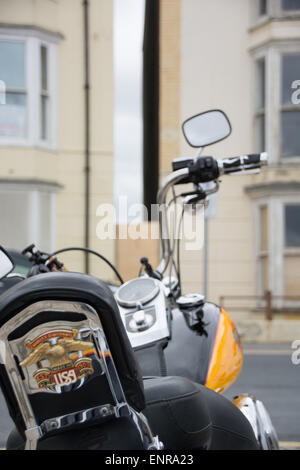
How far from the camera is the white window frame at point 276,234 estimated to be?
721 cm

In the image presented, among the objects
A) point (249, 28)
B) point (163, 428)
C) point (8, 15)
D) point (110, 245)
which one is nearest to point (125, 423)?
point (163, 428)

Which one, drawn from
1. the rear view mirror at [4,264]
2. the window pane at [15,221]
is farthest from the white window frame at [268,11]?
the rear view mirror at [4,264]

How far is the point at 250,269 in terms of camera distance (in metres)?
4.25

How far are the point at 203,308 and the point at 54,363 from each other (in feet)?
2.11

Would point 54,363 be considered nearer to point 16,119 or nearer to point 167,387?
point 167,387

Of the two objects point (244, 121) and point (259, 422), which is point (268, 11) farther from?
point (259, 422)

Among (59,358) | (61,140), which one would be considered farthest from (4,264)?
(61,140)

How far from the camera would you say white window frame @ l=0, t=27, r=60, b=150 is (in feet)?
6.94

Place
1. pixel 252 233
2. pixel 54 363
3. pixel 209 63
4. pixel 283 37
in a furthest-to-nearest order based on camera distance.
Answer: pixel 283 37
pixel 252 233
pixel 209 63
pixel 54 363

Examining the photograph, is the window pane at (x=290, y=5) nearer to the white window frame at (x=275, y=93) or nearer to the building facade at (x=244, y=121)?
the building facade at (x=244, y=121)

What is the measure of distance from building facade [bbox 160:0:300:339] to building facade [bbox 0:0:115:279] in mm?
277

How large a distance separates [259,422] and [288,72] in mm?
7089

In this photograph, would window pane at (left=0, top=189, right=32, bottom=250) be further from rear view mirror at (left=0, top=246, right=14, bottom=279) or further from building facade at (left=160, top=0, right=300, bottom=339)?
rear view mirror at (left=0, top=246, right=14, bottom=279)

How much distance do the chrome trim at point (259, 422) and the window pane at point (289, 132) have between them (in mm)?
6531
